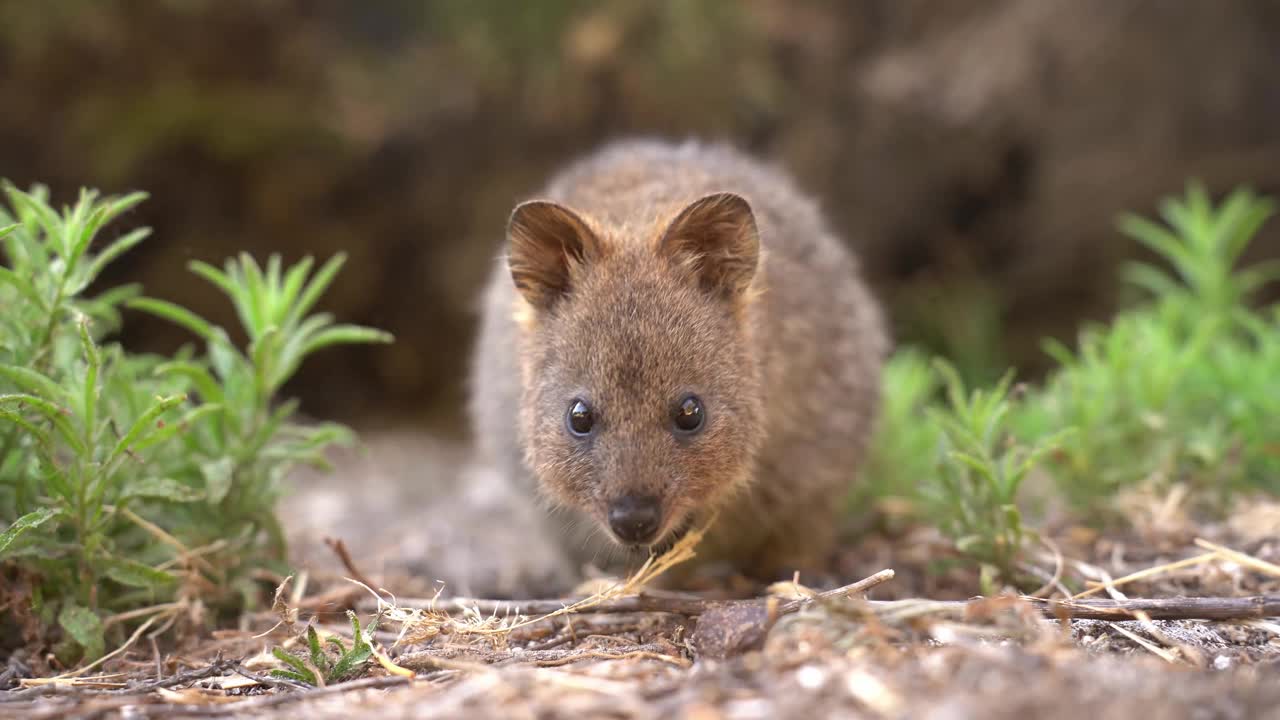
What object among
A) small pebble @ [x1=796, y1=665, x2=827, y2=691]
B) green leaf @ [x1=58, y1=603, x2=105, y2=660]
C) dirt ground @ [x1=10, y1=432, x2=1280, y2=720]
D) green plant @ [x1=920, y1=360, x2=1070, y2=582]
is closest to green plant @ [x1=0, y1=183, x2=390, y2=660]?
green leaf @ [x1=58, y1=603, x2=105, y2=660]

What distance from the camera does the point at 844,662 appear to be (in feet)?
8.80

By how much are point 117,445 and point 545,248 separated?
1643mm

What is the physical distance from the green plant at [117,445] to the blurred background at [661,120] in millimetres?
4015

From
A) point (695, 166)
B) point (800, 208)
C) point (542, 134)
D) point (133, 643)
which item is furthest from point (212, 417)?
point (542, 134)

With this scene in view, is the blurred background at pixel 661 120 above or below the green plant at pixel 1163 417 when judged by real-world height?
above

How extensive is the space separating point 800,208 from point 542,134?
355 cm

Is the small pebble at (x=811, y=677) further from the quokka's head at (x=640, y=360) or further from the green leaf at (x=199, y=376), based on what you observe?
the green leaf at (x=199, y=376)

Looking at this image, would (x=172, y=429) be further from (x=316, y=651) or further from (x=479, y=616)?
(x=479, y=616)

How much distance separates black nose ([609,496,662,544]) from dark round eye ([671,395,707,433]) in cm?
32

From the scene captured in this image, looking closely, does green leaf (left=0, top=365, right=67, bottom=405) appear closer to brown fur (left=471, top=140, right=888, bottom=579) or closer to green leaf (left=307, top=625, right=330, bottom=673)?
green leaf (left=307, top=625, right=330, bottom=673)

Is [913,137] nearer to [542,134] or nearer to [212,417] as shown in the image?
[542,134]

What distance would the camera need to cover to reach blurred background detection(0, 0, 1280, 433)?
25.4 ft

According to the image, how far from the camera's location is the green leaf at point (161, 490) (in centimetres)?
367

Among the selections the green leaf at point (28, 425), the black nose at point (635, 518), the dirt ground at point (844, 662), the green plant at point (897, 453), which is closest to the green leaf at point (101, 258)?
the green leaf at point (28, 425)
